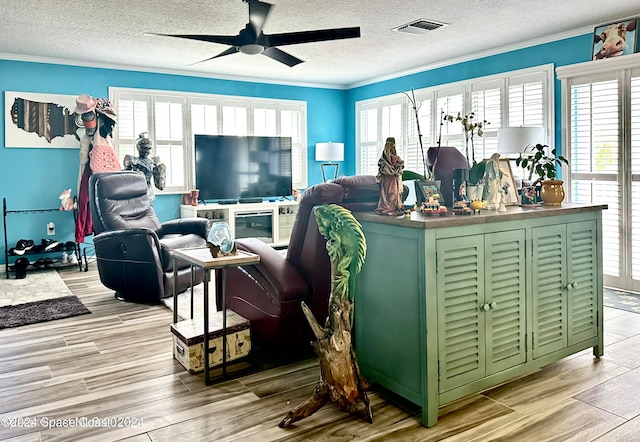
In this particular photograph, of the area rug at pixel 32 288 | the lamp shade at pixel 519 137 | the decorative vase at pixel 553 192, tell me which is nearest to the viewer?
the decorative vase at pixel 553 192

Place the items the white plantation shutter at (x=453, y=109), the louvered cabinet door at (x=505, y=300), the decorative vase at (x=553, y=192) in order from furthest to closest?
the white plantation shutter at (x=453, y=109) → the decorative vase at (x=553, y=192) → the louvered cabinet door at (x=505, y=300)

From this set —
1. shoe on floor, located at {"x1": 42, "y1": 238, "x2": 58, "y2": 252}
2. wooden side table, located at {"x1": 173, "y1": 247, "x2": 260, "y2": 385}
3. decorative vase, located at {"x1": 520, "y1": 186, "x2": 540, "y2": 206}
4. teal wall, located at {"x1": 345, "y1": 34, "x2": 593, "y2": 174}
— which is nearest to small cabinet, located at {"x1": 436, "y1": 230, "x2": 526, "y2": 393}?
decorative vase, located at {"x1": 520, "y1": 186, "x2": 540, "y2": 206}

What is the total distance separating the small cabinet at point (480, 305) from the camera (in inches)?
89.8

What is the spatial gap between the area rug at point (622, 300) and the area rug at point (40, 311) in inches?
170

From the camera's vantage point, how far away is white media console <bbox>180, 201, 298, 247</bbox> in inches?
273

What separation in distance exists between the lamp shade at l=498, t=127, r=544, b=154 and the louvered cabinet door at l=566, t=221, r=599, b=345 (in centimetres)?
221

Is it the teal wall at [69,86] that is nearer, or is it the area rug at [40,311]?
the area rug at [40,311]

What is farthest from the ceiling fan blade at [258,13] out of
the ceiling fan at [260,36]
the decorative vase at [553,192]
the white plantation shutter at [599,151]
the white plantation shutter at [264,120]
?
the white plantation shutter at [264,120]

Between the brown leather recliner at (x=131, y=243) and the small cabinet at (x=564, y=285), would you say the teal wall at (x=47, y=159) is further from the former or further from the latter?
the small cabinet at (x=564, y=285)

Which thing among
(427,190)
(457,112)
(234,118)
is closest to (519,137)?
(457,112)

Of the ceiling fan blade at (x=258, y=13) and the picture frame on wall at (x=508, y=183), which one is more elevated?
the ceiling fan blade at (x=258, y=13)

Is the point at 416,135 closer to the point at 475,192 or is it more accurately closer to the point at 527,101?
the point at 527,101

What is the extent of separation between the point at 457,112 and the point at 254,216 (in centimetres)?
304

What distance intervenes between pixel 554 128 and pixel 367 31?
7.16 feet
